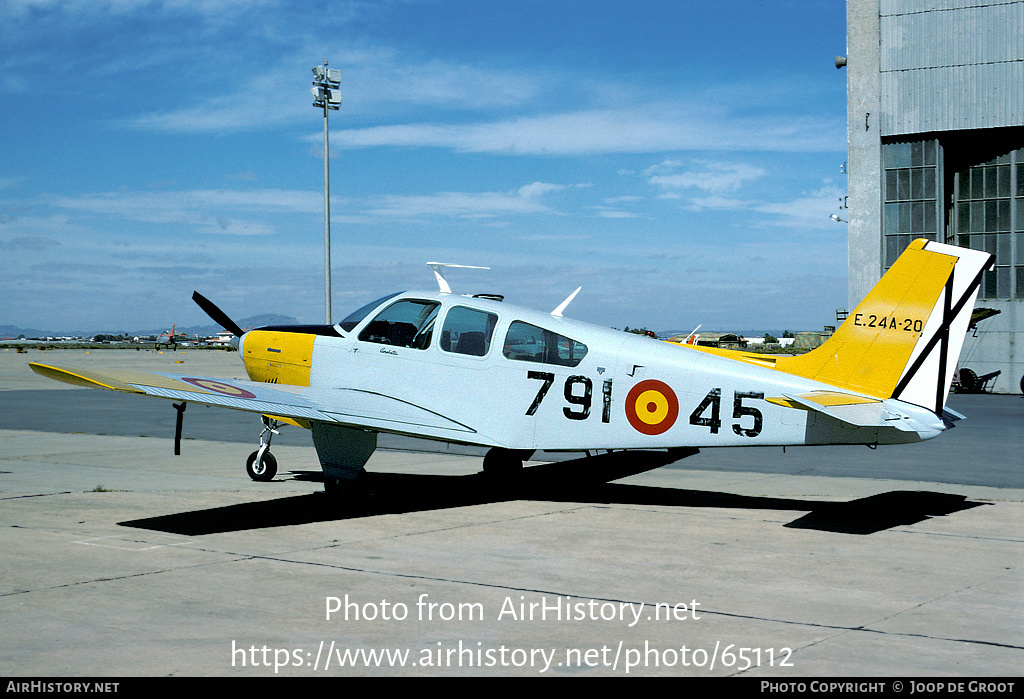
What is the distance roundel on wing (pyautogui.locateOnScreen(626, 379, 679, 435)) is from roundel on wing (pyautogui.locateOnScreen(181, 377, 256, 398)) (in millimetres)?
4071

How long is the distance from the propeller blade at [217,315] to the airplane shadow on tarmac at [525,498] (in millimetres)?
2351

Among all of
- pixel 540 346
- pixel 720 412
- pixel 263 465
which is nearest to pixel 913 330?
pixel 720 412

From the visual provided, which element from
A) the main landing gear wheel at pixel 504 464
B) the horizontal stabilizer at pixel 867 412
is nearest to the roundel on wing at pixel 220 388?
the main landing gear wheel at pixel 504 464

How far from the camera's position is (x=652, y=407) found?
1024cm

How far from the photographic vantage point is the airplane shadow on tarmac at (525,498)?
978 cm

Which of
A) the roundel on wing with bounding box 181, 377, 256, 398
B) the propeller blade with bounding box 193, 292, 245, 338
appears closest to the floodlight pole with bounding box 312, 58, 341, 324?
the propeller blade with bounding box 193, 292, 245, 338

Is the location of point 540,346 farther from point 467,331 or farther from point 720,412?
point 720,412

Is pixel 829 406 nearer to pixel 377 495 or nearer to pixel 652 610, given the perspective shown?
pixel 652 610

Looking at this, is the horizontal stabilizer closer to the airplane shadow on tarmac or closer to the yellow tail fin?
the yellow tail fin

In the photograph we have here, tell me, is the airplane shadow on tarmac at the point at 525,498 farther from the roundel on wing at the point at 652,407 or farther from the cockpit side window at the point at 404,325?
the cockpit side window at the point at 404,325

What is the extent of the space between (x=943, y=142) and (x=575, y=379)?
3247 cm

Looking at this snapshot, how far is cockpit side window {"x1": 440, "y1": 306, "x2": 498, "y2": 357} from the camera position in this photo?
1103cm

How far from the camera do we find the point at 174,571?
24.4 feet
